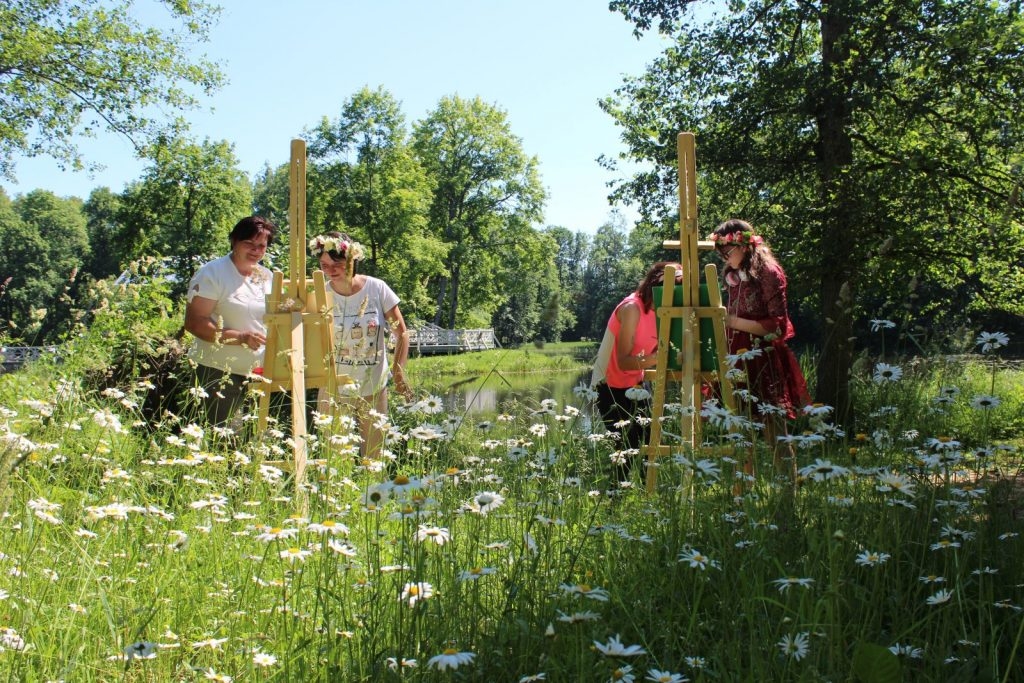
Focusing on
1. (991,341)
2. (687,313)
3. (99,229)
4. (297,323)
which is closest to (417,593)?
(991,341)

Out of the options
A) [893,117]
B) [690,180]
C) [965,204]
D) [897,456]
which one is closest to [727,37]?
[893,117]

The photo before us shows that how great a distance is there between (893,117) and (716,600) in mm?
12443

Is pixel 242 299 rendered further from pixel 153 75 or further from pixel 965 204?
pixel 153 75

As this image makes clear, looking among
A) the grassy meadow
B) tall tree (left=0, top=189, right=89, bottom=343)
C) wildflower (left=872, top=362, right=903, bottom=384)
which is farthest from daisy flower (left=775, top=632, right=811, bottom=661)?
tall tree (left=0, top=189, right=89, bottom=343)

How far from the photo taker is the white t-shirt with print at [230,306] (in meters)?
5.13

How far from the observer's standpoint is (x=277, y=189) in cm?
7675

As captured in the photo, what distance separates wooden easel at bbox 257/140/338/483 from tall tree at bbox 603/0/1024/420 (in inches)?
316

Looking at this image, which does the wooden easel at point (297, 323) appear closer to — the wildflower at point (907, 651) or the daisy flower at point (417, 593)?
the daisy flower at point (417, 593)

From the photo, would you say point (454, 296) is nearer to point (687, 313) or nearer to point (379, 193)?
point (379, 193)

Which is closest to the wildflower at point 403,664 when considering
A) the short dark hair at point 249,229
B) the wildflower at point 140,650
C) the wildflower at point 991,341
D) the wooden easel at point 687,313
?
the wildflower at point 140,650

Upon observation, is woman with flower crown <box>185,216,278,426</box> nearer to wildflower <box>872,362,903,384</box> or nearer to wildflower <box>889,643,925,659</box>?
wildflower <box>872,362,903,384</box>

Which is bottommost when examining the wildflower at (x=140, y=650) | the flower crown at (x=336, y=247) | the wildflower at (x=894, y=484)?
the wildflower at (x=140, y=650)

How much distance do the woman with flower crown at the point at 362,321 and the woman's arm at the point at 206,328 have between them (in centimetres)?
51

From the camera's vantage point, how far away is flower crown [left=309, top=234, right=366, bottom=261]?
545 cm
